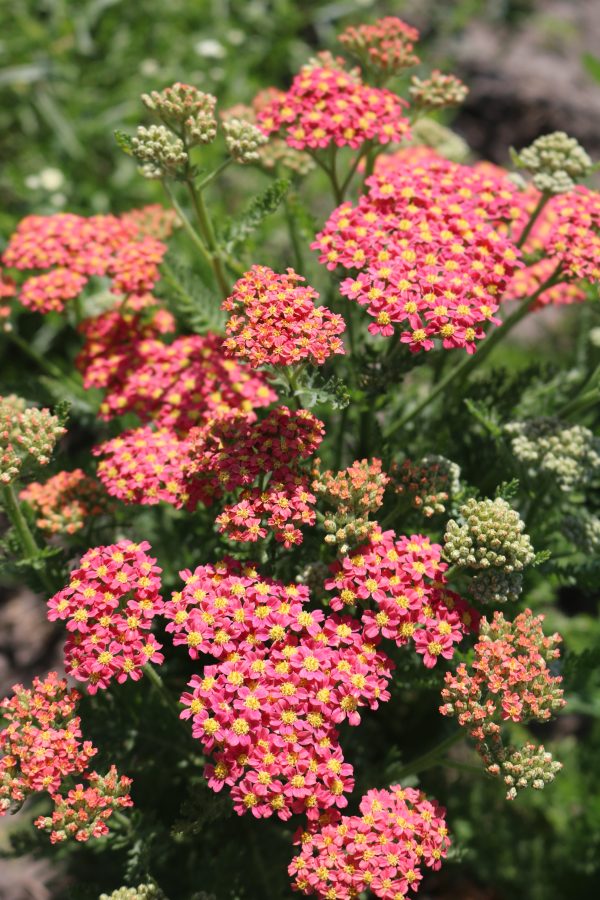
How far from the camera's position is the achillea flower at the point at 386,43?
363cm

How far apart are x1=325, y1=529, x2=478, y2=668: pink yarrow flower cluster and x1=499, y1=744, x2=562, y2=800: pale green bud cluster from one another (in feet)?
1.23

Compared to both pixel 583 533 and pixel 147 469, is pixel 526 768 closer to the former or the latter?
pixel 583 533

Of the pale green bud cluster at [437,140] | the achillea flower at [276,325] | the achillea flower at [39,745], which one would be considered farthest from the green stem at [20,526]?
the pale green bud cluster at [437,140]

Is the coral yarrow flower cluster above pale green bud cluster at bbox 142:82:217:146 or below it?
below

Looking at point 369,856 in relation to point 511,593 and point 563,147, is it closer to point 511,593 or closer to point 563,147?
point 511,593

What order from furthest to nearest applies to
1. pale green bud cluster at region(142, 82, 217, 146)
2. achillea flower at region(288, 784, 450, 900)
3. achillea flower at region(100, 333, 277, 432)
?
achillea flower at region(100, 333, 277, 432) → pale green bud cluster at region(142, 82, 217, 146) → achillea flower at region(288, 784, 450, 900)

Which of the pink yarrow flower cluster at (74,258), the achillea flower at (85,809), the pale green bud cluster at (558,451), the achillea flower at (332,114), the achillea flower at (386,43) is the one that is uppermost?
the achillea flower at (386,43)

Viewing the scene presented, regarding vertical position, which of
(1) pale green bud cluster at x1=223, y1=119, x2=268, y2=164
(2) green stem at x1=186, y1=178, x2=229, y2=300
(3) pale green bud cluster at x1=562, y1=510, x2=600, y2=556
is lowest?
(3) pale green bud cluster at x1=562, y1=510, x2=600, y2=556

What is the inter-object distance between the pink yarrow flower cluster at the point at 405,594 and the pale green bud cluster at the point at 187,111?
5.50ft

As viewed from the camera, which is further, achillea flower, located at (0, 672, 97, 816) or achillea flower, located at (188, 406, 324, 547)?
achillea flower, located at (188, 406, 324, 547)

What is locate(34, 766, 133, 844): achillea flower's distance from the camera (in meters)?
2.52

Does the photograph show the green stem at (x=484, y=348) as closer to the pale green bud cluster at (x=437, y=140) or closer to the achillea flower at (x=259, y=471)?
the achillea flower at (x=259, y=471)

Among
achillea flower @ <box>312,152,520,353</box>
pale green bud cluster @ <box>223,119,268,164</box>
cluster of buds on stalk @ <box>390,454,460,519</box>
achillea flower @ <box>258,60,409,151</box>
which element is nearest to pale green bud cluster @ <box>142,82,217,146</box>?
pale green bud cluster @ <box>223,119,268,164</box>

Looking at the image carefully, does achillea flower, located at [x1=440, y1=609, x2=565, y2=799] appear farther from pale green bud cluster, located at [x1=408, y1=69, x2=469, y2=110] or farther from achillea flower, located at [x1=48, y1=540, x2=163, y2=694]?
pale green bud cluster, located at [x1=408, y1=69, x2=469, y2=110]
